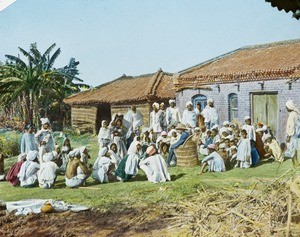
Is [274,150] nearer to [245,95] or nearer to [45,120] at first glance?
[245,95]

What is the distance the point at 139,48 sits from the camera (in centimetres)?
317

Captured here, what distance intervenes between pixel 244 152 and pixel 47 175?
1629 mm

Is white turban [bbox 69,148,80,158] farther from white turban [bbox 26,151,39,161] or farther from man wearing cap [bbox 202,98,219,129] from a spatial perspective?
man wearing cap [bbox 202,98,219,129]

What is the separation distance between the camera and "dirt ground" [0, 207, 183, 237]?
2811mm

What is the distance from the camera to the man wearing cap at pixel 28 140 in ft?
11.8

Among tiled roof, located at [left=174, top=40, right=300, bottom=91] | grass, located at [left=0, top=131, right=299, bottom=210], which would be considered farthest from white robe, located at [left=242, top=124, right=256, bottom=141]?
tiled roof, located at [left=174, top=40, right=300, bottom=91]

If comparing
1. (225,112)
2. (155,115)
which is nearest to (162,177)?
(155,115)

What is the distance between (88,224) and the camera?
304 cm

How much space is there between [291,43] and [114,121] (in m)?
1.40

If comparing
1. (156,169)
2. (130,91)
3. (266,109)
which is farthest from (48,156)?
(266,109)

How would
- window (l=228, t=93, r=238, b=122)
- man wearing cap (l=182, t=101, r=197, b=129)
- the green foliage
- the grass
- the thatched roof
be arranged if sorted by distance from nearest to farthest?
the thatched roof → the grass → window (l=228, t=93, r=238, b=122) → man wearing cap (l=182, t=101, r=197, b=129) → the green foliage

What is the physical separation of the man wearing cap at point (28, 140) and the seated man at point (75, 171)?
0.35m

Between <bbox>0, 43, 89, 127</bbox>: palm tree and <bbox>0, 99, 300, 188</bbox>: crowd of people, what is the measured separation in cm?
17

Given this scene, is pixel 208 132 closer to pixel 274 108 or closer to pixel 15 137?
pixel 274 108
